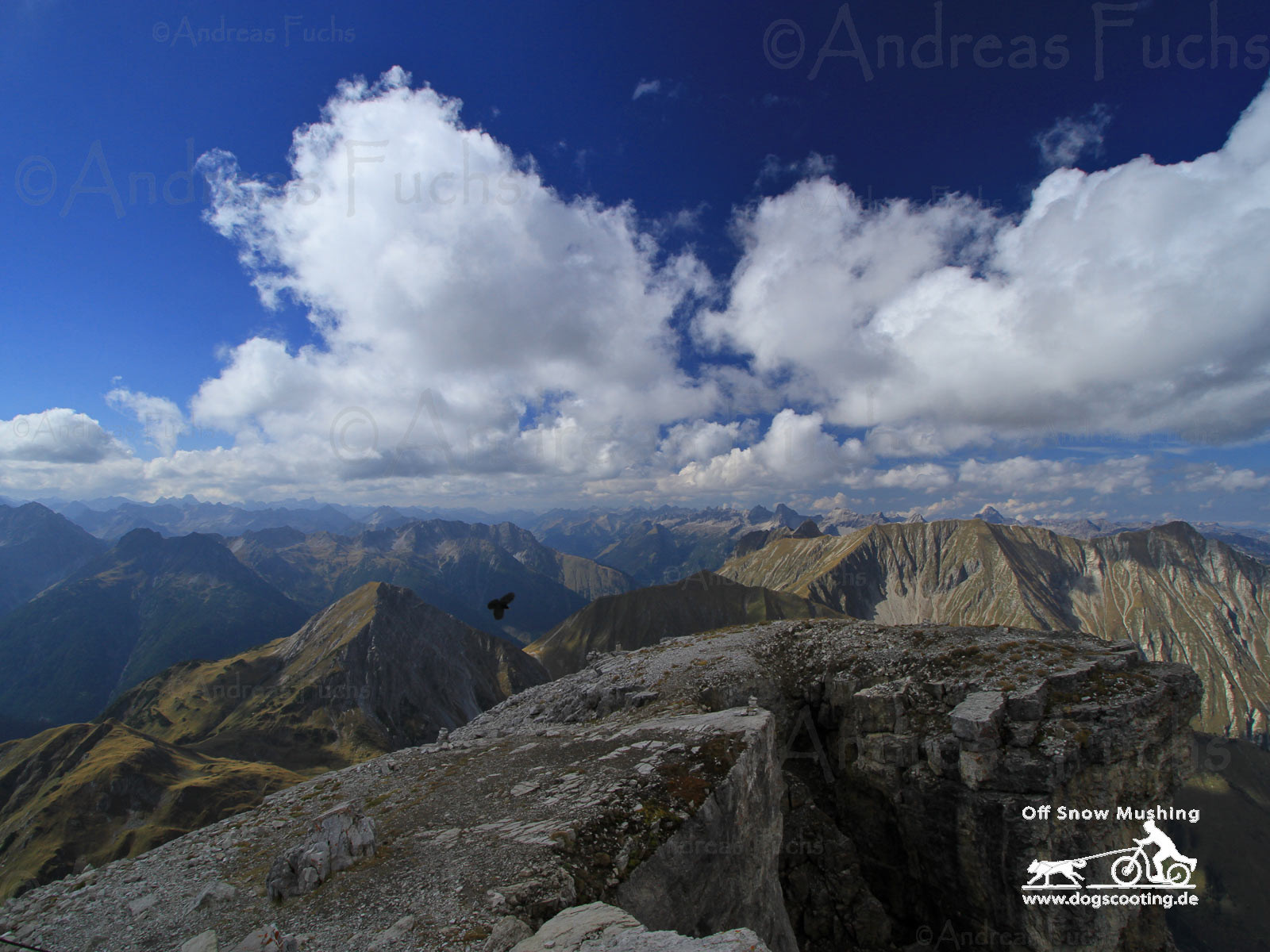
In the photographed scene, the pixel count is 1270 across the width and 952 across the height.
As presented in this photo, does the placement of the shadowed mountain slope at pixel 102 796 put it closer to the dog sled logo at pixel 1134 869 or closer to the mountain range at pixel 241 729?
the mountain range at pixel 241 729

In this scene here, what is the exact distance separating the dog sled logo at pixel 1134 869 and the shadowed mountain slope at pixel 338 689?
5760 inches

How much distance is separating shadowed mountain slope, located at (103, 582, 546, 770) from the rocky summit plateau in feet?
443

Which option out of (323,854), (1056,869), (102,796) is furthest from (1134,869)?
(102,796)

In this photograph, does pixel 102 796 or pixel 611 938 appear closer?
pixel 611 938

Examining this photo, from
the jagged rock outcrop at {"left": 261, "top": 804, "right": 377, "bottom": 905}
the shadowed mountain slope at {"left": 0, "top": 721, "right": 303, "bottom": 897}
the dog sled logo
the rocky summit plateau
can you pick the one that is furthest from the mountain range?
the dog sled logo

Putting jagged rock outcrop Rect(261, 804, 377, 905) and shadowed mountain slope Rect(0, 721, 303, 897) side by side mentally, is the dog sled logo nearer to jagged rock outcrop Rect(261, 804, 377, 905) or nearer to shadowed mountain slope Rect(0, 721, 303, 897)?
jagged rock outcrop Rect(261, 804, 377, 905)

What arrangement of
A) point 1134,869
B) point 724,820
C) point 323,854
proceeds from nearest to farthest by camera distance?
point 323,854
point 724,820
point 1134,869

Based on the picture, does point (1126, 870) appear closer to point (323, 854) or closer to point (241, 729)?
point (323, 854)

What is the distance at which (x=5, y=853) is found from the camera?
253 feet

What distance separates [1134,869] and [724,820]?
21.5 m

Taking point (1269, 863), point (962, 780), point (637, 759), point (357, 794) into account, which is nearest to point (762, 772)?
point (637, 759)

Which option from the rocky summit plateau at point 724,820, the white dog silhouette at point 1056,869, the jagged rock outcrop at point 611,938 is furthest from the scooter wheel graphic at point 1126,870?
the jagged rock outcrop at point 611,938

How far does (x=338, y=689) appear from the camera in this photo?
147500 mm

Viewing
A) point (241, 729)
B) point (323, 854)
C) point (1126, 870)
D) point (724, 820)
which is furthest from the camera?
point (241, 729)
